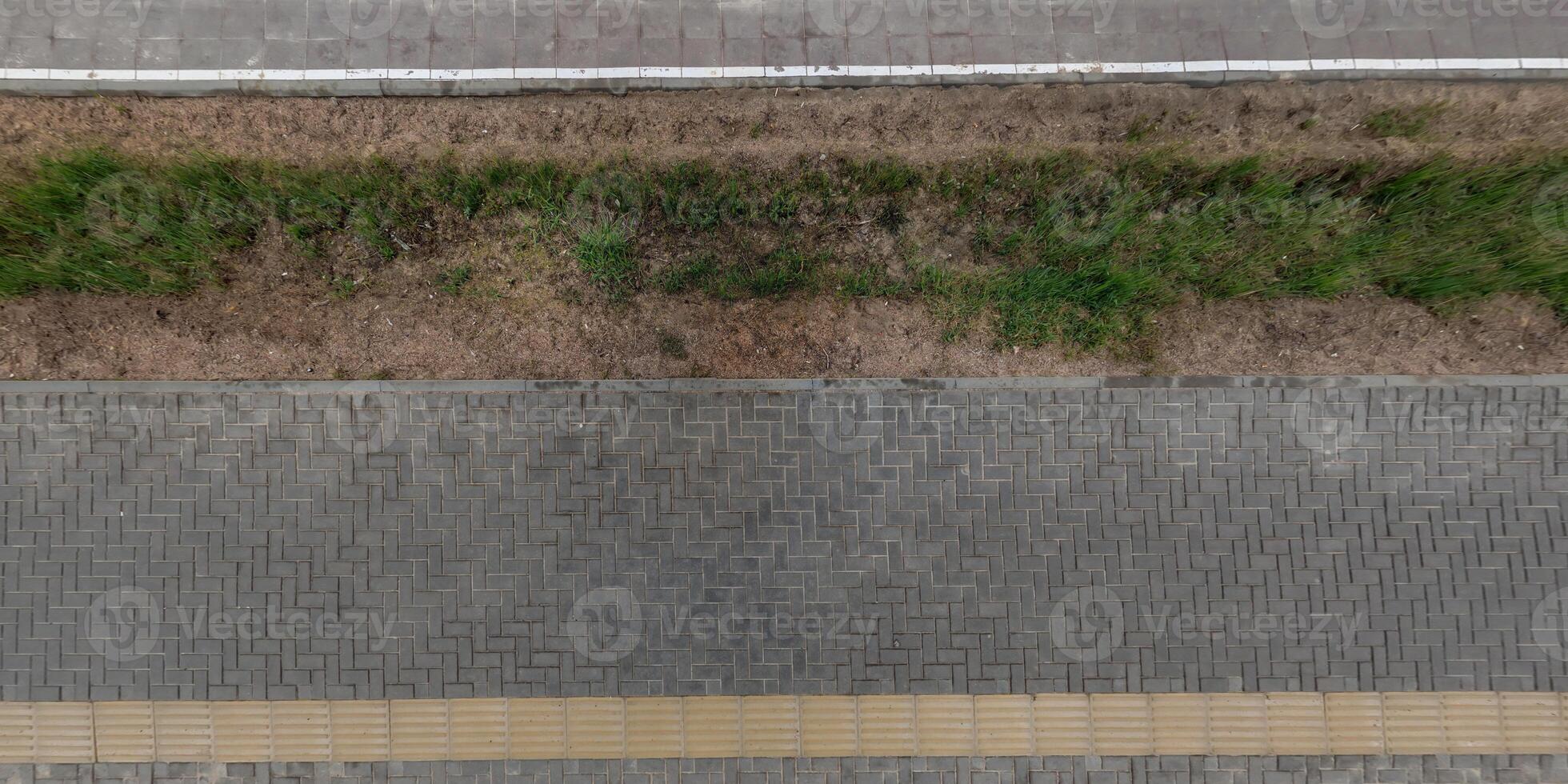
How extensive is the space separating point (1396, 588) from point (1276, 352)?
6.87 feet

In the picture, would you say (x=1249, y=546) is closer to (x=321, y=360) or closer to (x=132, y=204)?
(x=321, y=360)

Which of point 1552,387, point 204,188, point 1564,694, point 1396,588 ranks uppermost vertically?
point 204,188

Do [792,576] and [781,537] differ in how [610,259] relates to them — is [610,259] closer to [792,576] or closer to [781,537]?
[781,537]

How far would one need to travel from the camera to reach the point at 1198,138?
6.39 m

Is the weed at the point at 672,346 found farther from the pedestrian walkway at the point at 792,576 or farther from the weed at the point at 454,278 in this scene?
the weed at the point at 454,278

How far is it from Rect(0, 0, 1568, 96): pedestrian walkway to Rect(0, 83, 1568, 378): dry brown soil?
153mm

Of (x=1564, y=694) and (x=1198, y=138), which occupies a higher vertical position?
(x=1198, y=138)

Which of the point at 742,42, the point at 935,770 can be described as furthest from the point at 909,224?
the point at 935,770

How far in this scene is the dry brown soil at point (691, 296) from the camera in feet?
20.5

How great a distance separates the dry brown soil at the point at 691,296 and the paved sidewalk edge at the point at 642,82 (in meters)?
0.08

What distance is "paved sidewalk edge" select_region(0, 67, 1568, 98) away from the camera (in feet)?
20.6

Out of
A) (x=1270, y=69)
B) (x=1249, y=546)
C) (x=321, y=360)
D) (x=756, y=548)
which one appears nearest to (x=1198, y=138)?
(x=1270, y=69)

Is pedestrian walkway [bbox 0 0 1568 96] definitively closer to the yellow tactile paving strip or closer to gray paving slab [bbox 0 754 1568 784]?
the yellow tactile paving strip

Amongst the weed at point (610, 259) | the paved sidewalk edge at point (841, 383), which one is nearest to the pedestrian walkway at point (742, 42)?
the weed at point (610, 259)
